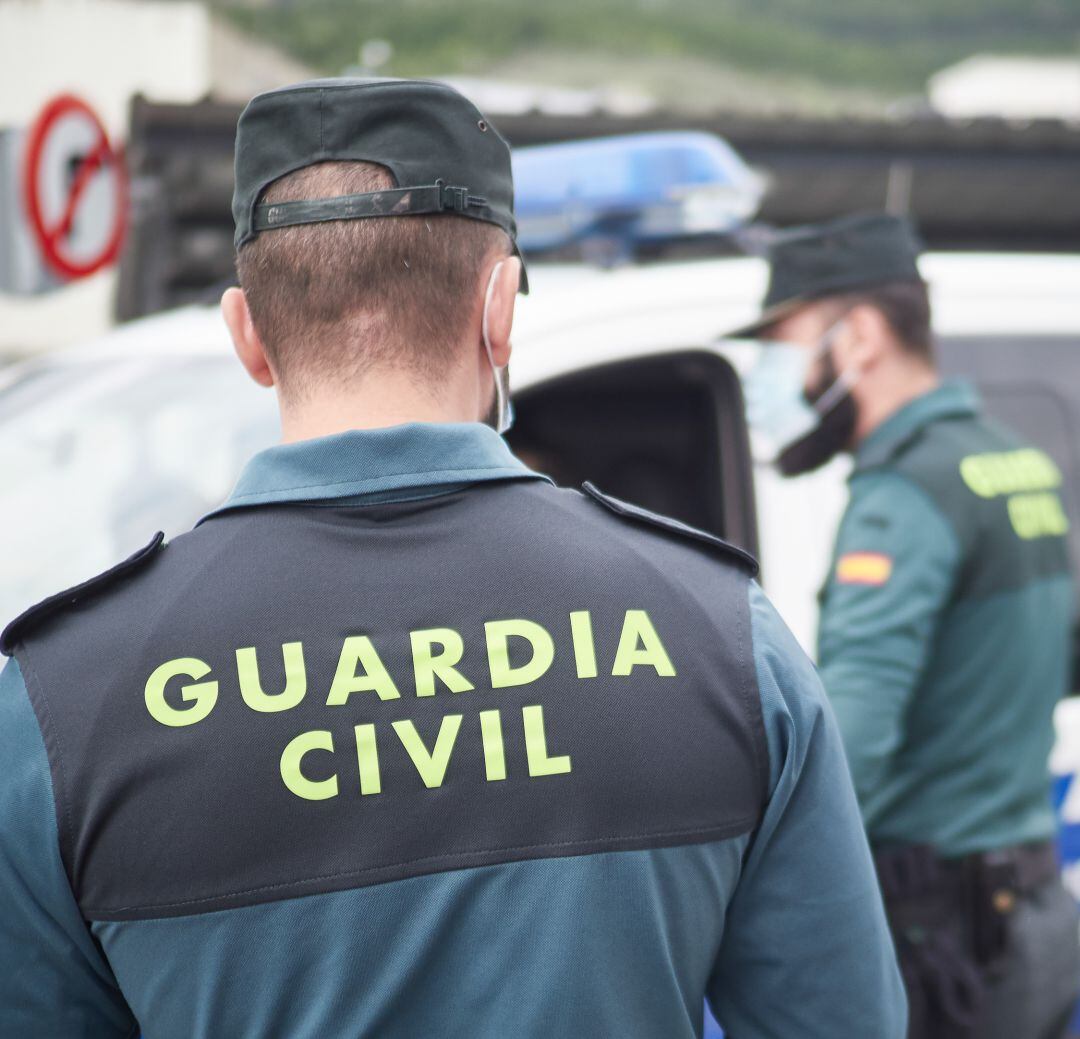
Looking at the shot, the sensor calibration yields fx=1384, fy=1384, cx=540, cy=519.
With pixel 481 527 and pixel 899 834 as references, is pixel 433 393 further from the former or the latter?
pixel 899 834

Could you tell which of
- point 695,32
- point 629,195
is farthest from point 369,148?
point 695,32

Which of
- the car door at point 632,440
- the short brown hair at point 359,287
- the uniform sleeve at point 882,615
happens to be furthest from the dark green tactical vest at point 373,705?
the car door at point 632,440

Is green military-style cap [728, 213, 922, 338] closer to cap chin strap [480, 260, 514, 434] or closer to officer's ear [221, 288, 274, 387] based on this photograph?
cap chin strap [480, 260, 514, 434]

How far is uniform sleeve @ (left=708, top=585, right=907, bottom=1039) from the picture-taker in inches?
45.6

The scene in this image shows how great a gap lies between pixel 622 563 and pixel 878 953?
424 millimetres

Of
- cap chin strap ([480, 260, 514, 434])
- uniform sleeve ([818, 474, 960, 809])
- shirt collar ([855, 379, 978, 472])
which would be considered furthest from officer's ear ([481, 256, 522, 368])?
shirt collar ([855, 379, 978, 472])

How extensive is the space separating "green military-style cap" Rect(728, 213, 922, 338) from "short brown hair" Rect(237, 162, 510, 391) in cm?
152

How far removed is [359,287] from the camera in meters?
1.15

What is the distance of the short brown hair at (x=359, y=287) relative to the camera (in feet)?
3.76

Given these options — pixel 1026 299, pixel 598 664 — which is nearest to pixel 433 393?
pixel 598 664

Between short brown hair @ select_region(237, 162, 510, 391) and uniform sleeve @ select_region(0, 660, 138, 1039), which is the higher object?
short brown hair @ select_region(237, 162, 510, 391)

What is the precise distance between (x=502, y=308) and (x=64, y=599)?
440 millimetres

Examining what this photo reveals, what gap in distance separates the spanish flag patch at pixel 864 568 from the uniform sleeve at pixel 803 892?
0.97 m

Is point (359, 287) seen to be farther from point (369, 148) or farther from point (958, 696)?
point (958, 696)
